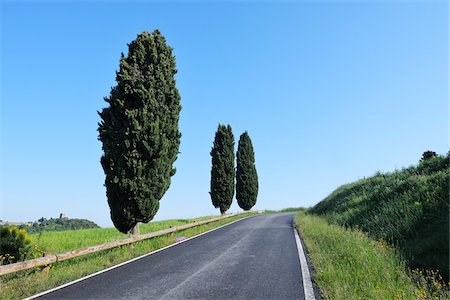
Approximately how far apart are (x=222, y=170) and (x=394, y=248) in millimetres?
28209

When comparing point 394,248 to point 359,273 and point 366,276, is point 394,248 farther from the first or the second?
point 366,276

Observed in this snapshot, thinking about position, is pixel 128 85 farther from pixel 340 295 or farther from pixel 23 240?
pixel 340 295

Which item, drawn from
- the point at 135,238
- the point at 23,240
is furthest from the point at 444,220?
the point at 23,240

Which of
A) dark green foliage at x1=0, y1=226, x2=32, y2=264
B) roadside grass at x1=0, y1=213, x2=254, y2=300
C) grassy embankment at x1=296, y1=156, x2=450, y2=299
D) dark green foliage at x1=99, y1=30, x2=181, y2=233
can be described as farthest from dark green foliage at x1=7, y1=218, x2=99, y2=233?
grassy embankment at x1=296, y1=156, x2=450, y2=299

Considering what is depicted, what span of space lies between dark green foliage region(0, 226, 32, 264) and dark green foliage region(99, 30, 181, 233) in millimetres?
4619

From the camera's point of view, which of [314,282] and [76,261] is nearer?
[314,282]

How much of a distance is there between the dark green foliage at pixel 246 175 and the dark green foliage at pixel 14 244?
3495cm

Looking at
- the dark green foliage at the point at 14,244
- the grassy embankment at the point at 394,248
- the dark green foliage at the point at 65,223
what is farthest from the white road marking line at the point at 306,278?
the dark green foliage at the point at 65,223

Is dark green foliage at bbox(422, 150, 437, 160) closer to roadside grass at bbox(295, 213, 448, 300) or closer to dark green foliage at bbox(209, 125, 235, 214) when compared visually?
roadside grass at bbox(295, 213, 448, 300)

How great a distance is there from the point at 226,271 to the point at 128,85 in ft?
35.5

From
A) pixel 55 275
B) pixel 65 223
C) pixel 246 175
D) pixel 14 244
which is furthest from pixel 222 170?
pixel 55 275

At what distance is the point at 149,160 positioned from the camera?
16.7m

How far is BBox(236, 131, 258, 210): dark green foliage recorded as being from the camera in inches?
1801

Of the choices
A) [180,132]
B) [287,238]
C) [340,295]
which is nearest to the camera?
[340,295]
